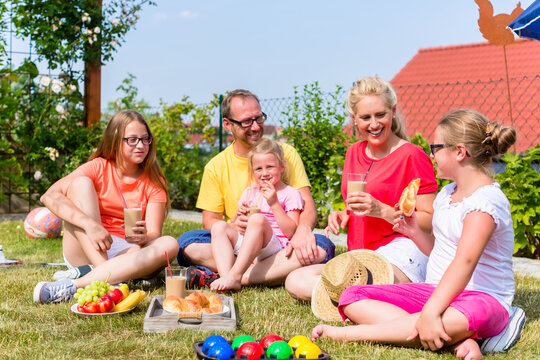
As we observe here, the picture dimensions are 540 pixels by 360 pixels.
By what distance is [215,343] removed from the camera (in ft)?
8.09

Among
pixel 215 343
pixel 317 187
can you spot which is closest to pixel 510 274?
pixel 215 343

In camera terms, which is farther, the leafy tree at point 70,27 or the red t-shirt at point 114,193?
the leafy tree at point 70,27

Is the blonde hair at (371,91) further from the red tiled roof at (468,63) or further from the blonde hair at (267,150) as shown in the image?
the red tiled roof at (468,63)

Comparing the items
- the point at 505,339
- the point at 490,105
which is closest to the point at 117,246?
the point at 505,339

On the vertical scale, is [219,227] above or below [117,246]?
above

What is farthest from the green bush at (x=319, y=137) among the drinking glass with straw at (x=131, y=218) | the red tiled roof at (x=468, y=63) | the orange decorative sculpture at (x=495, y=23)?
the red tiled roof at (x=468, y=63)

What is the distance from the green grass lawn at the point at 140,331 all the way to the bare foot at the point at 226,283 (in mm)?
80

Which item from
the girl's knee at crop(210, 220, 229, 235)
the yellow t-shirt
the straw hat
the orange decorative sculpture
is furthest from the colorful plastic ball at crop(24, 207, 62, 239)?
the orange decorative sculpture

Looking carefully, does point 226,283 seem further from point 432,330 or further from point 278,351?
point 432,330

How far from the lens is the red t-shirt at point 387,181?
11.5 ft

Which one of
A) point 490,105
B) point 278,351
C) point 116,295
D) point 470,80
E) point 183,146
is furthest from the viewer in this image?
point 470,80

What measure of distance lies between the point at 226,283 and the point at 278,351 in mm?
1498

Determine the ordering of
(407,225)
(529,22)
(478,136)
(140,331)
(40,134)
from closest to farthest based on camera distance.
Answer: (478,136), (140,331), (407,225), (529,22), (40,134)

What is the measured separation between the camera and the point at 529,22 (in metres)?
5.18
